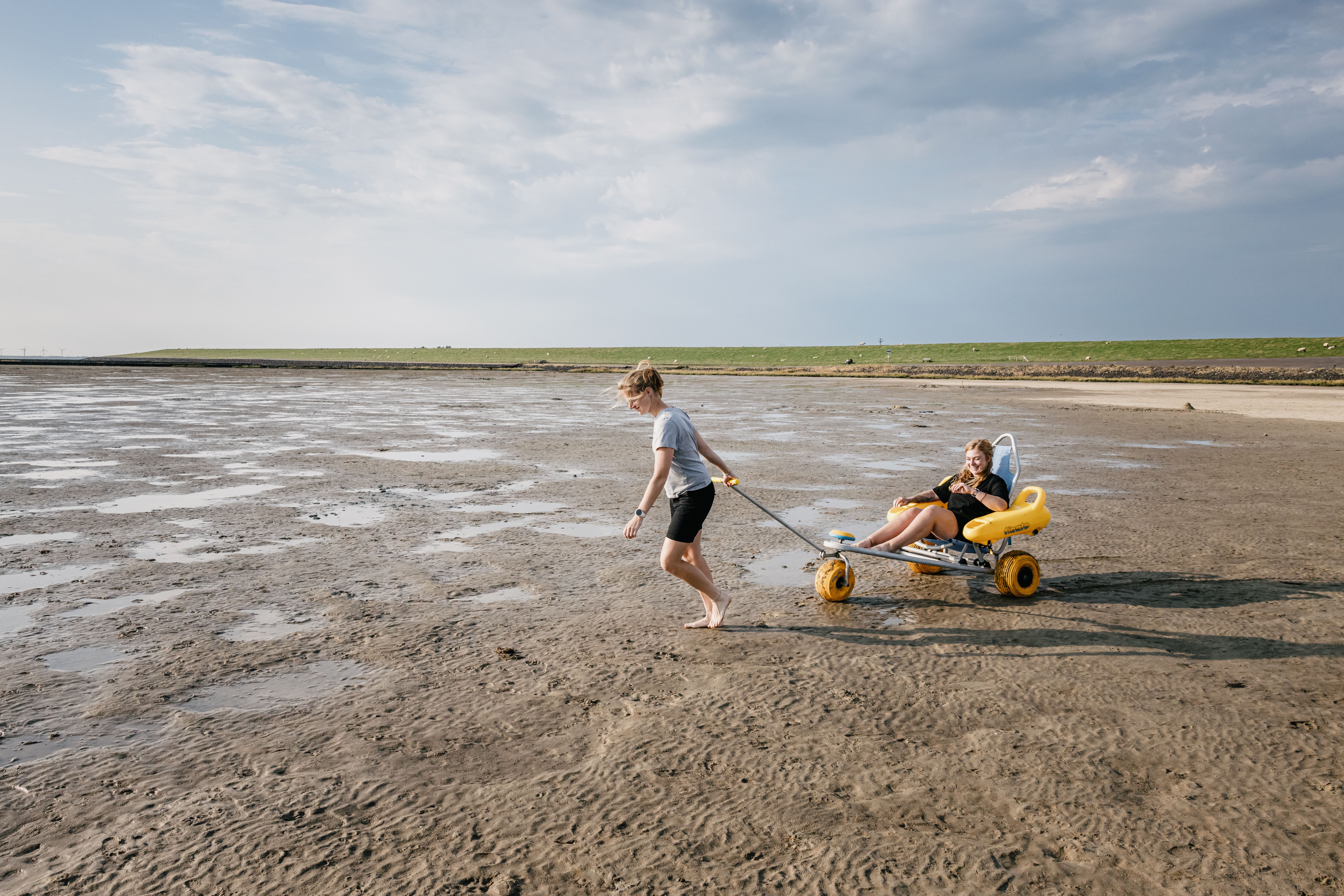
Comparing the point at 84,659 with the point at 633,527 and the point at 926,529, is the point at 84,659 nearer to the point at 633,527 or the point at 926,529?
the point at 633,527

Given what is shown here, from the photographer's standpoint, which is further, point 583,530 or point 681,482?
point 583,530

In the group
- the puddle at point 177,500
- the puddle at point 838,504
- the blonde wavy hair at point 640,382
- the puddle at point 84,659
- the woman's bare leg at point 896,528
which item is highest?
the blonde wavy hair at point 640,382

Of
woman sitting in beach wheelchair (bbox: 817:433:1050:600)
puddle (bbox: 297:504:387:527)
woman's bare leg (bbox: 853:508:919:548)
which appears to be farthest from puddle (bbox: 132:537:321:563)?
woman's bare leg (bbox: 853:508:919:548)

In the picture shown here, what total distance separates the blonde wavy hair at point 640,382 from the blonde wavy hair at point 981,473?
264cm

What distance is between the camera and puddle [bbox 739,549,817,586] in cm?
680

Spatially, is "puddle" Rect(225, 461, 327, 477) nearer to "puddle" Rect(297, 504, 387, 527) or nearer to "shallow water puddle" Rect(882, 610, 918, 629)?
"puddle" Rect(297, 504, 387, 527)

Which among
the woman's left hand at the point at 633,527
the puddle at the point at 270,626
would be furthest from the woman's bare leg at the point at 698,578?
the puddle at the point at 270,626

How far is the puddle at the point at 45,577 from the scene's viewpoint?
6230 millimetres

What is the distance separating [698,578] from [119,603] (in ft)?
13.0

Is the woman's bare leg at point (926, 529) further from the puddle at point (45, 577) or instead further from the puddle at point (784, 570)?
the puddle at point (45, 577)

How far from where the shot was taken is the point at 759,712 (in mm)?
4242

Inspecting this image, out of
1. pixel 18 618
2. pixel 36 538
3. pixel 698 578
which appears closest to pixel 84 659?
pixel 18 618

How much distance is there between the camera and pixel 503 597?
6.16 m

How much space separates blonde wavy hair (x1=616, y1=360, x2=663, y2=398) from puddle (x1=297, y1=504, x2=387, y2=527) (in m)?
4.21
